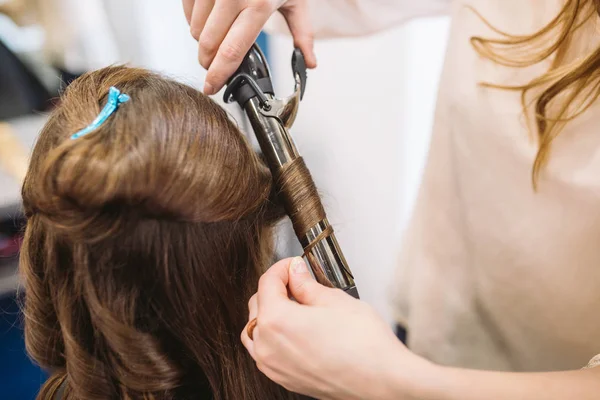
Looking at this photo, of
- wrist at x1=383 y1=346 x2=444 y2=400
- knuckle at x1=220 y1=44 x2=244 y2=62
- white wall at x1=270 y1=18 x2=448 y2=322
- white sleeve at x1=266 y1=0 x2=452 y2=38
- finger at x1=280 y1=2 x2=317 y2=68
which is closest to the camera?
wrist at x1=383 y1=346 x2=444 y2=400

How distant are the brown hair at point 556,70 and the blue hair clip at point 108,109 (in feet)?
1.92

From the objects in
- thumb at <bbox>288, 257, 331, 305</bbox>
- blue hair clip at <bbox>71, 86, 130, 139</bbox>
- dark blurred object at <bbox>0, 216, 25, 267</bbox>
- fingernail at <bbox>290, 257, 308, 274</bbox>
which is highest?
blue hair clip at <bbox>71, 86, 130, 139</bbox>

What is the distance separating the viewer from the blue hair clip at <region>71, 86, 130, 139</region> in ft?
1.66

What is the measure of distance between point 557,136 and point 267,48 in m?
1.01

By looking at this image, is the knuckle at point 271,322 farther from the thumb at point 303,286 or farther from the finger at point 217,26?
the finger at point 217,26

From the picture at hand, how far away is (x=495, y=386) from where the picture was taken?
47 centimetres

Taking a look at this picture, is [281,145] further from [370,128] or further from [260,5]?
[370,128]

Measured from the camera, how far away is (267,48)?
1479mm

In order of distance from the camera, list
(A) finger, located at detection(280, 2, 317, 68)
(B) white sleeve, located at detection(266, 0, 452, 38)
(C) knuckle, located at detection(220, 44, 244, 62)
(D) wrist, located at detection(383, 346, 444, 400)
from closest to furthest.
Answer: (D) wrist, located at detection(383, 346, 444, 400)
(C) knuckle, located at detection(220, 44, 244, 62)
(A) finger, located at detection(280, 2, 317, 68)
(B) white sleeve, located at detection(266, 0, 452, 38)

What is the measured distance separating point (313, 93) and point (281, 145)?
3.13 ft

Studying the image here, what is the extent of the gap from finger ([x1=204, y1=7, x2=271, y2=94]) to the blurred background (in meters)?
0.70

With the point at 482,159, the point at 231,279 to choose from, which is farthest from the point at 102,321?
the point at 482,159

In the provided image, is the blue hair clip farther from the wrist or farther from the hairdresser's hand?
the wrist

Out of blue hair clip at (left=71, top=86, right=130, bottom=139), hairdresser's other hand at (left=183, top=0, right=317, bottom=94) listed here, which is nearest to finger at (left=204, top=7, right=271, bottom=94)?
hairdresser's other hand at (left=183, top=0, right=317, bottom=94)
